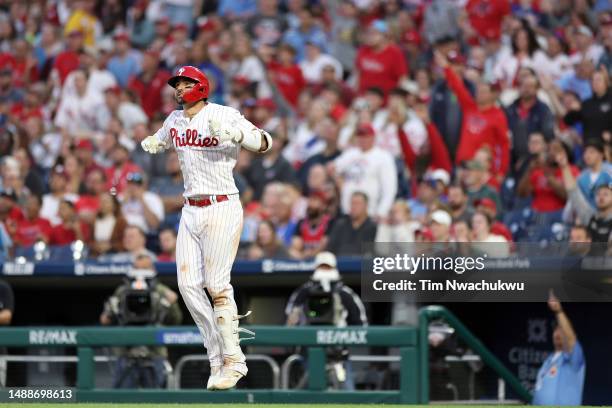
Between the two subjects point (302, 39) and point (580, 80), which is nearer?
point (580, 80)

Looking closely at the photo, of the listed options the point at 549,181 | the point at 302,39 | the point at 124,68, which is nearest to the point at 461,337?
the point at 549,181

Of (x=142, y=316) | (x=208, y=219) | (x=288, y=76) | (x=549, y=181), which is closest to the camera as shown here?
(x=208, y=219)

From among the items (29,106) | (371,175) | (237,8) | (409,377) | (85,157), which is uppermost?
(237,8)

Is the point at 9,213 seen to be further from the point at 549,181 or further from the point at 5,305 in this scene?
the point at 549,181

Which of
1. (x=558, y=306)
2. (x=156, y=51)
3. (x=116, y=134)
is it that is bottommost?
(x=558, y=306)

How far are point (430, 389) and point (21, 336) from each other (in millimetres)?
3119

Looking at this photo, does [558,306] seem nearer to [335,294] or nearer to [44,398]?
[335,294]

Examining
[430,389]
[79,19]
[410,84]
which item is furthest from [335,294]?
[79,19]

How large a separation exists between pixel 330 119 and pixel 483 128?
177 cm

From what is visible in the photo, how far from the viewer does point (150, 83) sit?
17.2m

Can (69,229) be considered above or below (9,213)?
below

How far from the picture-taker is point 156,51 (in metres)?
17.6

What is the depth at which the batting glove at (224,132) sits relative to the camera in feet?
27.2

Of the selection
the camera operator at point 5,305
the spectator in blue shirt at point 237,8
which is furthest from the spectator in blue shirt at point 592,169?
the spectator in blue shirt at point 237,8
